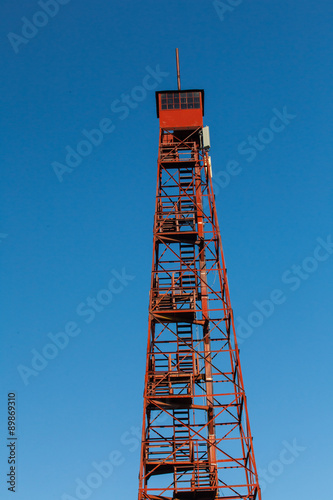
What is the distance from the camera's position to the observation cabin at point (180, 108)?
43344 mm

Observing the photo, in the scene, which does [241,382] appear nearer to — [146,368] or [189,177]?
[146,368]

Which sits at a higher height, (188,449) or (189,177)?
(189,177)

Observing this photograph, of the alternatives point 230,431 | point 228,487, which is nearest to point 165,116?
point 230,431

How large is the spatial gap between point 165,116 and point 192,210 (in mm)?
6570

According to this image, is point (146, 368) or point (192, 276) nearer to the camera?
point (146, 368)

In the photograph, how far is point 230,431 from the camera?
1373 inches

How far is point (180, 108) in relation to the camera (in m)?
43.9

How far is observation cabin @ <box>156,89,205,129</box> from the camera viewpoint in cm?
Answer: 4334

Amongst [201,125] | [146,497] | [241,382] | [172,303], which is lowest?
[146,497]

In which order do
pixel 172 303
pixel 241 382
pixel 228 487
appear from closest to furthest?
pixel 228 487
pixel 241 382
pixel 172 303

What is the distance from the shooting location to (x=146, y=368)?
119 ft

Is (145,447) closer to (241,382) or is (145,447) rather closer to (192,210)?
(241,382)

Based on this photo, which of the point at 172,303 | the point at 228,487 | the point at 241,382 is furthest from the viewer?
the point at 172,303

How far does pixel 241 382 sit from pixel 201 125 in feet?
53.7
